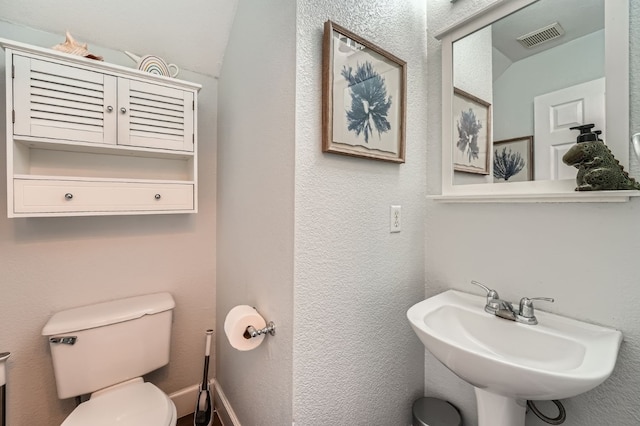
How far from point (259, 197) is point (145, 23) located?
3.69 ft

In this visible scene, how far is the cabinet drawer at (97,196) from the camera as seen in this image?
1.07 metres

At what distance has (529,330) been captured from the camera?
0.94 m

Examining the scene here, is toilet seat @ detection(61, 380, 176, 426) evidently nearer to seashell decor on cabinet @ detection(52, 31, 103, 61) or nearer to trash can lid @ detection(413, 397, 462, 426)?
trash can lid @ detection(413, 397, 462, 426)

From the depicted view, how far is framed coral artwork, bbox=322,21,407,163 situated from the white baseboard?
169 centimetres

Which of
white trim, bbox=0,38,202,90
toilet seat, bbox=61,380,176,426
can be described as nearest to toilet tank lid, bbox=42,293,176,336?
toilet seat, bbox=61,380,176,426

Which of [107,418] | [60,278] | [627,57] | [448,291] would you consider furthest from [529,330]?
[60,278]

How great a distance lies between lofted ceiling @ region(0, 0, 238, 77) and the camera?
1.23 metres

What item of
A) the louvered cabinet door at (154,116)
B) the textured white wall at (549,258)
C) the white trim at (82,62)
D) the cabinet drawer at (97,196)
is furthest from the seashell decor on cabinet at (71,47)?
the textured white wall at (549,258)

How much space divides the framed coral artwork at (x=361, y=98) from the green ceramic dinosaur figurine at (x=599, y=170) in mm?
595

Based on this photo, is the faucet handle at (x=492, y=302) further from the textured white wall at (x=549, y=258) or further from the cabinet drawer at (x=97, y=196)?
the cabinet drawer at (x=97, y=196)

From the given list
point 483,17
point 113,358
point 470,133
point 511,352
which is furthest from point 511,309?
point 113,358

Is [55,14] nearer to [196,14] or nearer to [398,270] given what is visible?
[196,14]

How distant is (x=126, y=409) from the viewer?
3.72ft

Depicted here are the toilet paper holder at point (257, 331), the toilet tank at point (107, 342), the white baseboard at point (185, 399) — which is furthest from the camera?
the white baseboard at point (185, 399)
